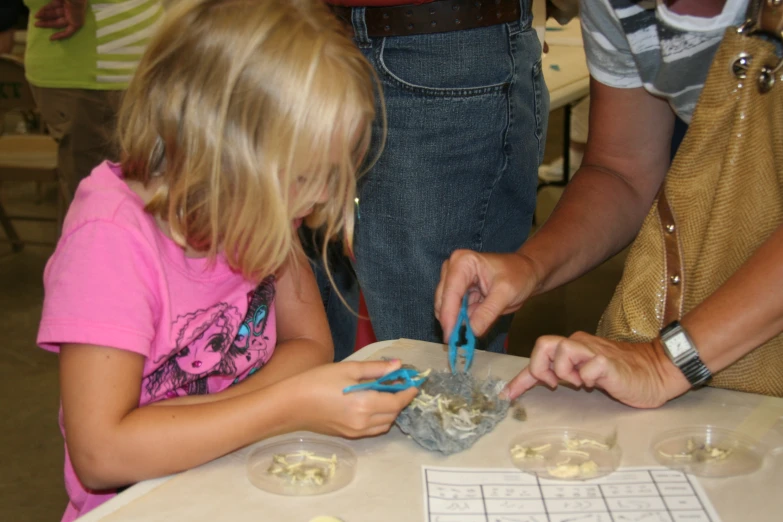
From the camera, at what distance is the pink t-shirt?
989 mm

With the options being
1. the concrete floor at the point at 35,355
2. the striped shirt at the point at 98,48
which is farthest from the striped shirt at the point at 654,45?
the concrete floor at the point at 35,355

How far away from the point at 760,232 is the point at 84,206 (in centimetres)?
85

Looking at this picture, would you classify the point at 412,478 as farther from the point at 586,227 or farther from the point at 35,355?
the point at 35,355

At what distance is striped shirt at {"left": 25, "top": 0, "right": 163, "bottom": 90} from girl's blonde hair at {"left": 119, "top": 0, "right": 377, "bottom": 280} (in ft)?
4.96

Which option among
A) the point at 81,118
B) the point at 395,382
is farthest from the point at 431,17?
the point at 81,118

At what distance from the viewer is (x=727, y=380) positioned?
1.12m

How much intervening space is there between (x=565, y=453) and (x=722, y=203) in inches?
15.0

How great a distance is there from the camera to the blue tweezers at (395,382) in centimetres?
100

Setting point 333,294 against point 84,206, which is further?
point 333,294

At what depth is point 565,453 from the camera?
0.98 meters

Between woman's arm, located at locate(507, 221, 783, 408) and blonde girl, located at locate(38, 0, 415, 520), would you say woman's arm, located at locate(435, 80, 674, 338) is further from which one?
blonde girl, located at locate(38, 0, 415, 520)

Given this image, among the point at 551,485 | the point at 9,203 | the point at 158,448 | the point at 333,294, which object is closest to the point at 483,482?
the point at 551,485

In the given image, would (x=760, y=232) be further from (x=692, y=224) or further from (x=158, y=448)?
(x=158, y=448)

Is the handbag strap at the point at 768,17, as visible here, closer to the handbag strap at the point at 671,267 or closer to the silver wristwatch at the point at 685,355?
the handbag strap at the point at 671,267
